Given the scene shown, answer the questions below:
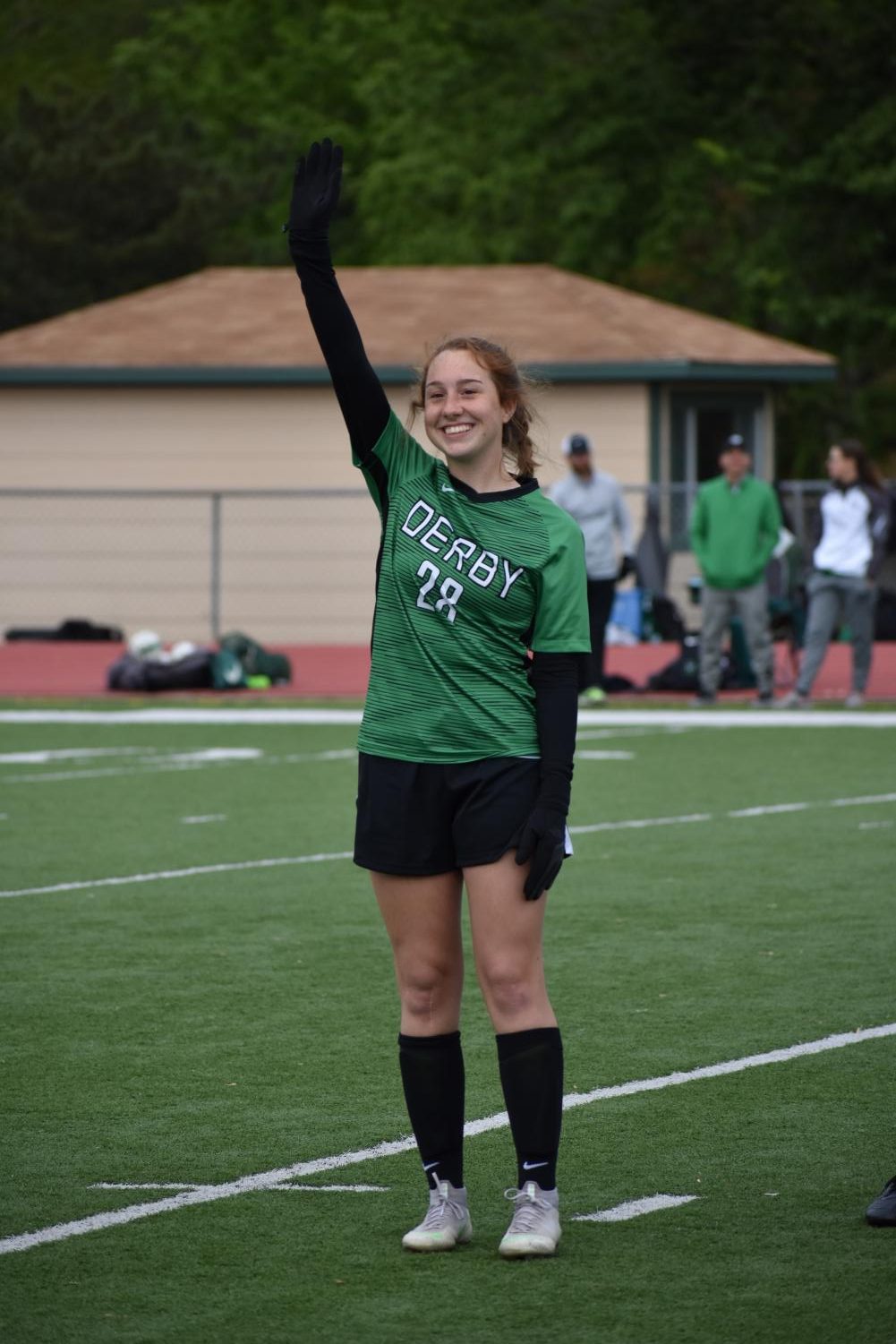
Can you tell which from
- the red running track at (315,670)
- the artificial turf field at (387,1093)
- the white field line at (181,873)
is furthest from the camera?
the red running track at (315,670)

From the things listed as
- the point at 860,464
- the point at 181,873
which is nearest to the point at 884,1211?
the point at 181,873

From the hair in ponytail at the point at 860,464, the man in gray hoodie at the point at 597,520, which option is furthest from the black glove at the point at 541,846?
the hair in ponytail at the point at 860,464

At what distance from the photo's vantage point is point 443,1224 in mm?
5105

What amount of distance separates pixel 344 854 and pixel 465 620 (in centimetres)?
676

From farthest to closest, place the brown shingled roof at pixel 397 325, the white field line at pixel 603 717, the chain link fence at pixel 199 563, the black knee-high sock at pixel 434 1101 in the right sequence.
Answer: the brown shingled roof at pixel 397 325
the chain link fence at pixel 199 563
the white field line at pixel 603 717
the black knee-high sock at pixel 434 1101

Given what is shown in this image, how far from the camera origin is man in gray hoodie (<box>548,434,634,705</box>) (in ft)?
62.5

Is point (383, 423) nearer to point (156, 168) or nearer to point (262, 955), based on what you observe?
point (262, 955)

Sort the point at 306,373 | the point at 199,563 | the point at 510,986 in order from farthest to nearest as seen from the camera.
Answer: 1. the point at 199,563
2. the point at 306,373
3. the point at 510,986

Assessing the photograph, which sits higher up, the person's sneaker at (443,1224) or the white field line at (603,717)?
the person's sneaker at (443,1224)

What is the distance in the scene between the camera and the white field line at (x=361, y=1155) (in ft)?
17.2

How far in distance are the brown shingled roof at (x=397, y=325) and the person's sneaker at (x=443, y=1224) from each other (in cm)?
2574

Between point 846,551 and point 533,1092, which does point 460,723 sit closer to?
point 533,1092

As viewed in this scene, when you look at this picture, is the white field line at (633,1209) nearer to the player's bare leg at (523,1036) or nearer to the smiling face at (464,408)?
the player's bare leg at (523,1036)

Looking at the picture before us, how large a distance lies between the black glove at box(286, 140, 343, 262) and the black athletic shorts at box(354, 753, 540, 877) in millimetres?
1105
